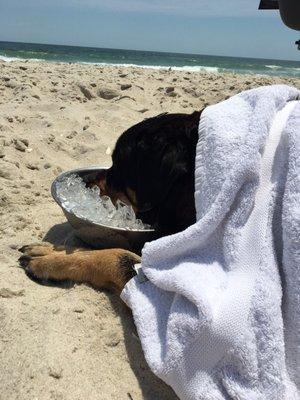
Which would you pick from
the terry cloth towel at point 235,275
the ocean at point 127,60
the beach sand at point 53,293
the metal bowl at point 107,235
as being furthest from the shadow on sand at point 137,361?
the ocean at point 127,60

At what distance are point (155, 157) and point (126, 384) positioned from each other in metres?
1.09

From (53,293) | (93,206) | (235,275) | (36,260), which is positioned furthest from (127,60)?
(235,275)

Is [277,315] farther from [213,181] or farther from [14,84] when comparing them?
[14,84]

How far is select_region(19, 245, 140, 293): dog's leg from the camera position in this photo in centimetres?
235

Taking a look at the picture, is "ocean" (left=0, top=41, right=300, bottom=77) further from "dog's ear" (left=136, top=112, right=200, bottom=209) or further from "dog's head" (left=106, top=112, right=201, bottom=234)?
"dog's ear" (left=136, top=112, right=200, bottom=209)

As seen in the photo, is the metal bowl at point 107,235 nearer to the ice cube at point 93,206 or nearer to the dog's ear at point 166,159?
the ice cube at point 93,206

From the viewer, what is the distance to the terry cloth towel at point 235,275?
1689mm

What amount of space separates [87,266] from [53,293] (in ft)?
0.64

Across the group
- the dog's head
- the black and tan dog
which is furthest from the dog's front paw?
the dog's head

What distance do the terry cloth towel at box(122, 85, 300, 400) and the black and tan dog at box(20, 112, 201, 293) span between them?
31 centimetres

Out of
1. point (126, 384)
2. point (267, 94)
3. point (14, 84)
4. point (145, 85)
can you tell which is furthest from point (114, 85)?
point (126, 384)

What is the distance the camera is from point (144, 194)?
2.62m

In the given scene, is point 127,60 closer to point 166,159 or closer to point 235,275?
point 166,159

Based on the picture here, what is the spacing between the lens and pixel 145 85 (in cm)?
777
